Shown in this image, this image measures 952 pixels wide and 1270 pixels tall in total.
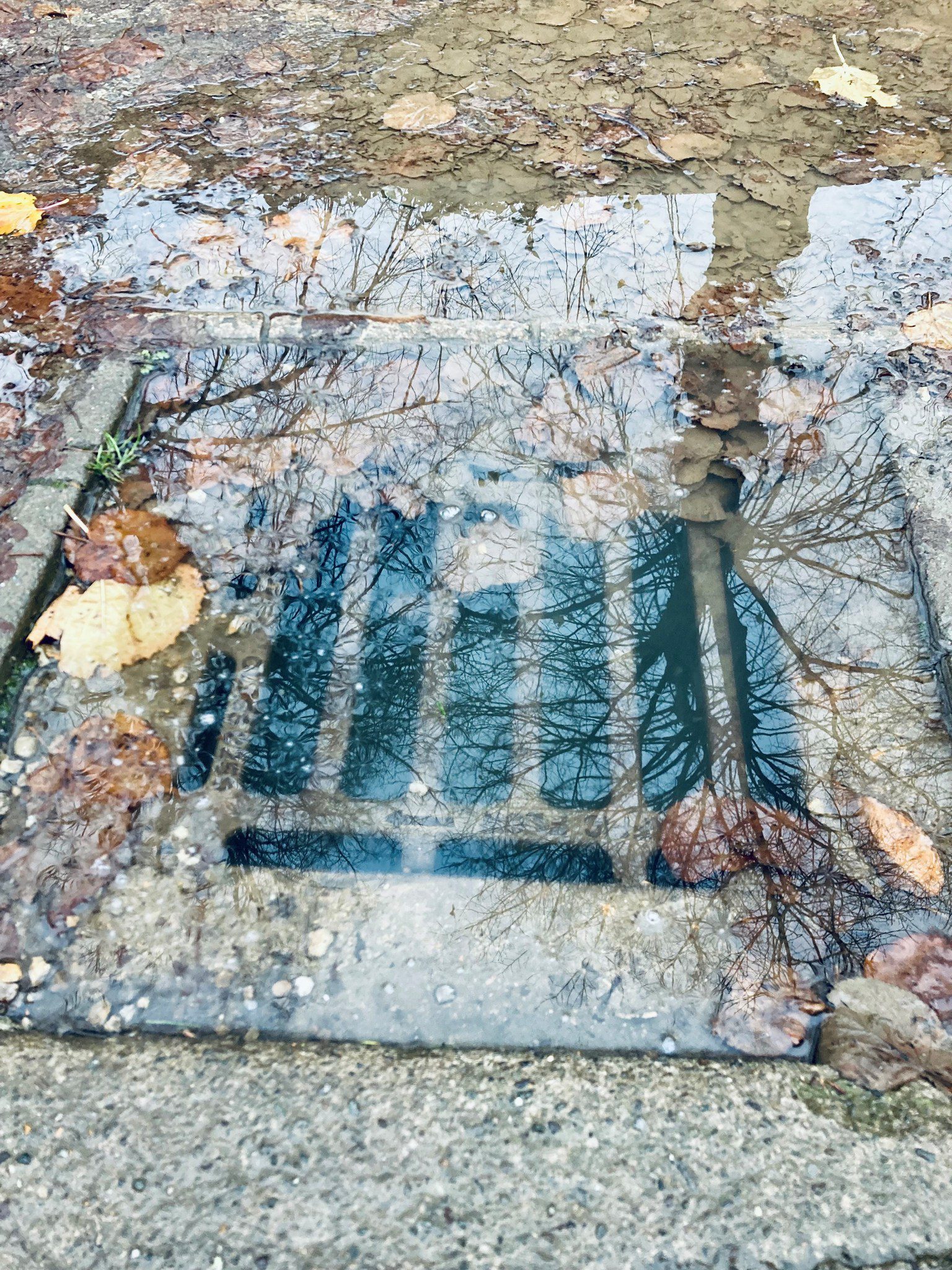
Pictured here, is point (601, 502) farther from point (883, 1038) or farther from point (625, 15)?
point (625, 15)

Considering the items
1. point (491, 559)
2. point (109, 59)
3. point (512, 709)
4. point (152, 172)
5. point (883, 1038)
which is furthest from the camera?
point (109, 59)

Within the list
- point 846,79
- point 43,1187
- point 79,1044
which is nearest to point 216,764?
point 79,1044

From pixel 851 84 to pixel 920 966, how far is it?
3526mm

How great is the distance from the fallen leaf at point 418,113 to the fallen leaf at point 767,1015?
331cm

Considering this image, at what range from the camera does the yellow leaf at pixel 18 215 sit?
2951 millimetres

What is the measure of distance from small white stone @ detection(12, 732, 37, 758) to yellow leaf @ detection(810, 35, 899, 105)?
Answer: 380 cm

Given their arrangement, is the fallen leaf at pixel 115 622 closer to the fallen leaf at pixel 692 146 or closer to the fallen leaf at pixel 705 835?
the fallen leaf at pixel 705 835

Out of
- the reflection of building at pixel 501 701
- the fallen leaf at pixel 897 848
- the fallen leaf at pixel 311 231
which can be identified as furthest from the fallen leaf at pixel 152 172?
the fallen leaf at pixel 897 848

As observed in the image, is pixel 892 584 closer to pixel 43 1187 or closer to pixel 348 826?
pixel 348 826

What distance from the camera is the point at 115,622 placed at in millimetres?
2047

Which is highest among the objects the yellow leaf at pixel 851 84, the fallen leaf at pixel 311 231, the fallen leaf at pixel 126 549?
the yellow leaf at pixel 851 84

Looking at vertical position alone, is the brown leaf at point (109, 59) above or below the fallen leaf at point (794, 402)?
above

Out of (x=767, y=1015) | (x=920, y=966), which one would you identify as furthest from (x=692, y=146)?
(x=767, y=1015)

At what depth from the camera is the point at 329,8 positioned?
3.88 m
